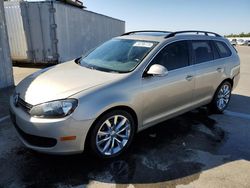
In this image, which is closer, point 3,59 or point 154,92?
point 154,92

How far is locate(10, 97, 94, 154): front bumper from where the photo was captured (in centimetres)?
275

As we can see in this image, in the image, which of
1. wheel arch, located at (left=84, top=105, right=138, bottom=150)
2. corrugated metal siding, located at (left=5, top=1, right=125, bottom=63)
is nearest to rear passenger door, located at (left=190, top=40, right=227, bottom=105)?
wheel arch, located at (left=84, top=105, right=138, bottom=150)

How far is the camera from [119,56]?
3.91 m

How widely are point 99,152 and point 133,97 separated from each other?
0.85 metres

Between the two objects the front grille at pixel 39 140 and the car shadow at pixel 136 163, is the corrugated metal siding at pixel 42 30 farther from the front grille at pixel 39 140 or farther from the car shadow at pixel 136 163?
the front grille at pixel 39 140

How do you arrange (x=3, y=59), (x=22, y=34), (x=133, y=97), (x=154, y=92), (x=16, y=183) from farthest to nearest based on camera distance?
(x=22, y=34) < (x=3, y=59) < (x=154, y=92) < (x=133, y=97) < (x=16, y=183)

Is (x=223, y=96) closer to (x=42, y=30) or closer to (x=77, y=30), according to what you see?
(x=42, y=30)

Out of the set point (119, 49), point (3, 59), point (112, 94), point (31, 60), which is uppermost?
point (119, 49)

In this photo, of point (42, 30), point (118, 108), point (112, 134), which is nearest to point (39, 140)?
point (112, 134)

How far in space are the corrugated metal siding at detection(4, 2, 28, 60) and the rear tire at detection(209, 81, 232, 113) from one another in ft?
27.8

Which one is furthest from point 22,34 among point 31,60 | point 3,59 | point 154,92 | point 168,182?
point 168,182

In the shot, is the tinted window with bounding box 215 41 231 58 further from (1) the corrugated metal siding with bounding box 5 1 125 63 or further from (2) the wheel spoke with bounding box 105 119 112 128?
(1) the corrugated metal siding with bounding box 5 1 125 63

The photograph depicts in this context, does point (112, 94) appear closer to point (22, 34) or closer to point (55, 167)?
point (55, 167)

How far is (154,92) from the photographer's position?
3.53m
